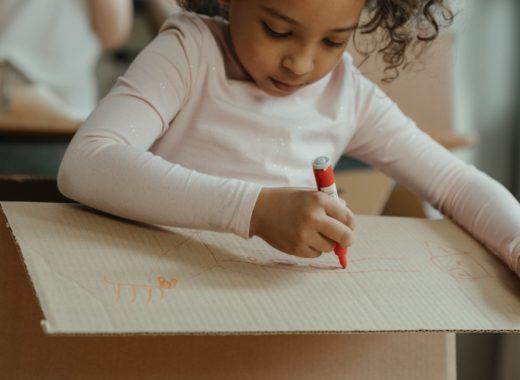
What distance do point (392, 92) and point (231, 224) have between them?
Result: 1.95ft

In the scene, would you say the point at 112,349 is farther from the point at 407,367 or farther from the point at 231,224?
the point at 407,367

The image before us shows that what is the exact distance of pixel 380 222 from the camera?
0.79m

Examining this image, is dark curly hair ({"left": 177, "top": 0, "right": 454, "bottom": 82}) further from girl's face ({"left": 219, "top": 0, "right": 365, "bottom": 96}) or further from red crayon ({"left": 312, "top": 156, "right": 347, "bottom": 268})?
red crayon ({"left": 312, "top": 156, "right": 347, "bottom": 268})

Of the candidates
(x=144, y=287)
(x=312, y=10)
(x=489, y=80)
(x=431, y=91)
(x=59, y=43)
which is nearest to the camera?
(x=144, y=287)

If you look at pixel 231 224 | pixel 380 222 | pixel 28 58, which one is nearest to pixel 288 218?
pixel 231 224

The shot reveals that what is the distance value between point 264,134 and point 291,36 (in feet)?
0.41

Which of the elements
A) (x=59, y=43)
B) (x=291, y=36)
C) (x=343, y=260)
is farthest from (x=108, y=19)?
(x=343, y=260)

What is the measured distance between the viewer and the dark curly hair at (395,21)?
0.87 meters

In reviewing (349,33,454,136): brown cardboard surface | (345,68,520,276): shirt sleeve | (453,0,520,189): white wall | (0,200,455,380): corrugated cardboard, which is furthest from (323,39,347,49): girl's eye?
(453,0,520,189): white wall

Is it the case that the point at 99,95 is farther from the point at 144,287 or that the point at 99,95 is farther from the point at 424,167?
the point at 144,287

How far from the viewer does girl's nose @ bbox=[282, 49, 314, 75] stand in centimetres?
74

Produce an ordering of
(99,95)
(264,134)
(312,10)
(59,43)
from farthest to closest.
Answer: (99,95)
(59,43)
(264,134)
(312,10)

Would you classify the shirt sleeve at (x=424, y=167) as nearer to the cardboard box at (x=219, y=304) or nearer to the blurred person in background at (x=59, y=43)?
the cardboard box at (x=219, y=304)

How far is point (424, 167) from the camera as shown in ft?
2.96
